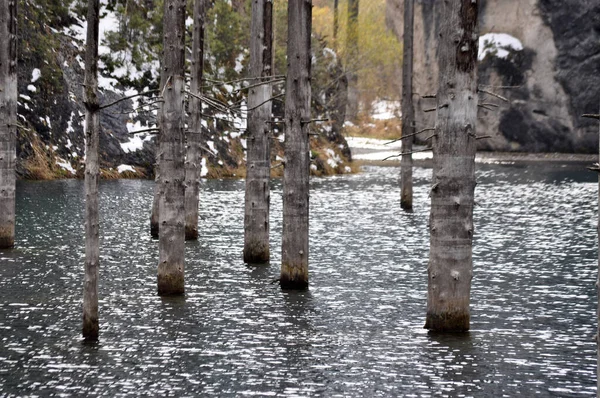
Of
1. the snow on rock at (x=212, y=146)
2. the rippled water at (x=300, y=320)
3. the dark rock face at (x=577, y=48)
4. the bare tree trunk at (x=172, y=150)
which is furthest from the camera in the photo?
the dark rock face at (x=577, y=48)

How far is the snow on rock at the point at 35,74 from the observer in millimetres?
44562

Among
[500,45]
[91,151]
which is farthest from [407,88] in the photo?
[500,45]

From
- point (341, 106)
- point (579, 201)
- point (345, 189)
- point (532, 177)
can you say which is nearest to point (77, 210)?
point (345, 189)

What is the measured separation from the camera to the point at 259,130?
59.2 feet

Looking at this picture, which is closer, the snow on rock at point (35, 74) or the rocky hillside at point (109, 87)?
the rocky hillside at point (109, 87)

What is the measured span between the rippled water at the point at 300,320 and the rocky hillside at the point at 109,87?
17.3 metres

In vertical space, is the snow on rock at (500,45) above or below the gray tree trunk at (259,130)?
above

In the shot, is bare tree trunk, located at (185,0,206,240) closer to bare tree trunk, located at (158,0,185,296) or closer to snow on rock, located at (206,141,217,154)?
bare tree trunk, located at (158,0,185,296)

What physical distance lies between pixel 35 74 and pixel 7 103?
88.3 feet

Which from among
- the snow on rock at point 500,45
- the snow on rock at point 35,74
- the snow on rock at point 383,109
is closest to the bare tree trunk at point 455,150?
the snow on rock at point 35,74

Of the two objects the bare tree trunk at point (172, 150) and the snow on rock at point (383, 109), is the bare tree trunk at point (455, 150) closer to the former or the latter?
the bare tree trunk at point (172, 150)

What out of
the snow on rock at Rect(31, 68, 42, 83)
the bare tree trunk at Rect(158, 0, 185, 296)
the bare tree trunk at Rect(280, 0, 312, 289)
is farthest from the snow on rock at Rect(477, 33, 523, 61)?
the bare tree trunk at Rect(158, 0, 185, 296)

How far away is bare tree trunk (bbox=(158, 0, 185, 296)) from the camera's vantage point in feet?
46.3

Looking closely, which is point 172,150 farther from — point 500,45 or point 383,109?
point 383,109
